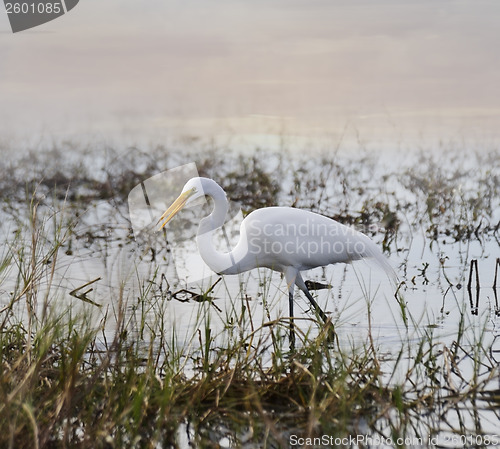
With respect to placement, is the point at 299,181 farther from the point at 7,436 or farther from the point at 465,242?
the point at 7,436

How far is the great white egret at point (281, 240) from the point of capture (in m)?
5.61

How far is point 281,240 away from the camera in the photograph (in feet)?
18.4

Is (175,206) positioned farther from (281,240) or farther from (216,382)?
(216,382)

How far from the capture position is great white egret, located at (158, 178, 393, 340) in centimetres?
561

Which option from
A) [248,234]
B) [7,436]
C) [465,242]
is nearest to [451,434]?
[7,436]

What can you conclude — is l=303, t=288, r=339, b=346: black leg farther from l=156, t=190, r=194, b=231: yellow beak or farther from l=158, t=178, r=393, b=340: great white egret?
l=156, t=190, r=194, b=231: yellow beak

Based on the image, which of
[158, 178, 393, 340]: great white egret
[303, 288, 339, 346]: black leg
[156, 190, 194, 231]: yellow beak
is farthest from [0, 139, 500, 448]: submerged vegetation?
[156, 190, 194, 231]: yellow beak

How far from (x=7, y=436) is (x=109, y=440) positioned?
345 mm

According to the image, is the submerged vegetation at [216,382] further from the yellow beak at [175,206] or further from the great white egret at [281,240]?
the yellow beak at [175,206]

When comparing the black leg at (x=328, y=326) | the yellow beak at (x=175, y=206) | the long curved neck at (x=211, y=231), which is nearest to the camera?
the black leg at (x=328, y=326)

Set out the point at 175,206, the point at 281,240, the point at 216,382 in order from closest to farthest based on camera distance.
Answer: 1. the point at 216,382
2. the point at 175,206
3. the point at 281,240

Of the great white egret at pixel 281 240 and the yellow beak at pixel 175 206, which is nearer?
the yellow beak at pixel 175 206

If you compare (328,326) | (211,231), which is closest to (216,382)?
(328,326)

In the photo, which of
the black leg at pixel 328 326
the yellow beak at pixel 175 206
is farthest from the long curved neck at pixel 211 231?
the black leg at pixel 328 326
